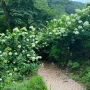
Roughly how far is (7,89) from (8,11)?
717cm

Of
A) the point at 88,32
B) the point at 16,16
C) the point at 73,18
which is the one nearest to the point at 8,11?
the point at 16,16

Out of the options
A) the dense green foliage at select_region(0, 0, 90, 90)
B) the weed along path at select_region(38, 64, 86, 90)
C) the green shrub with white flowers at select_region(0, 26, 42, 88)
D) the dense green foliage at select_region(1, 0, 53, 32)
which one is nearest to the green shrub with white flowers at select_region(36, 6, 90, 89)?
the dense green foliage at select_region(0, 0, 90, 90)

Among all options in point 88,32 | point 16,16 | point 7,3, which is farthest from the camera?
point 7,3

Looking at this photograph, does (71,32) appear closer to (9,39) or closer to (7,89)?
(9,39)

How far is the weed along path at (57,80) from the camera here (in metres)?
3.37

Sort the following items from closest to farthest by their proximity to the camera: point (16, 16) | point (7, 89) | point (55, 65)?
point (7, 89), point (55, 65), point (16, 16)

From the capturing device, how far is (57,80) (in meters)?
3.92

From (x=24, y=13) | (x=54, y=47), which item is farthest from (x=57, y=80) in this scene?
(x=24, y=13)

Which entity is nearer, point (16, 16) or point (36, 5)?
point (16, 16)

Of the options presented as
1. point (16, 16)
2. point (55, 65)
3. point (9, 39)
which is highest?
point (16, 16)

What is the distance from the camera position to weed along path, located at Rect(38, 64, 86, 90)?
3370 millimetres

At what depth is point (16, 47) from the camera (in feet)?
13.2

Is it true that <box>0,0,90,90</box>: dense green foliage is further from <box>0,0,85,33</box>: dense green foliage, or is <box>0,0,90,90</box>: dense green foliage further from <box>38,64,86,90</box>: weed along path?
<box>0,0,85,33</box>: dense green foliage

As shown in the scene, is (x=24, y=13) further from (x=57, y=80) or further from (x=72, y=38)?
(x=57, y=80)
